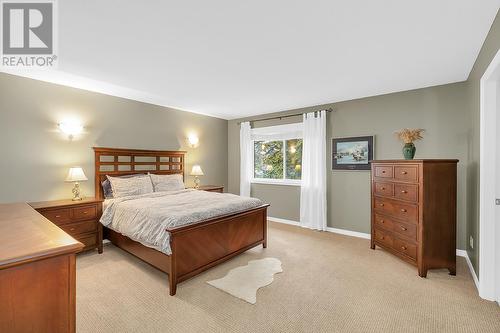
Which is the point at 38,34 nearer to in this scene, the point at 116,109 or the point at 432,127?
the point at 116,109

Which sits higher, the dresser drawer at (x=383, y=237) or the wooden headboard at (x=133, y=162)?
the wooden headboard at (x=133, y=162)

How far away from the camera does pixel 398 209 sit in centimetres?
317

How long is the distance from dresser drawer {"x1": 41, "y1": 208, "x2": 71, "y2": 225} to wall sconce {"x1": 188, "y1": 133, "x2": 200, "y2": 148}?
105 inches

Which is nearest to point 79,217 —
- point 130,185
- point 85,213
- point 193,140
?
point 85,213

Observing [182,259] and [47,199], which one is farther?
[47,199]

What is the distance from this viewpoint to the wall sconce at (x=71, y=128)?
3.49m

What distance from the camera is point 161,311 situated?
2.15 m

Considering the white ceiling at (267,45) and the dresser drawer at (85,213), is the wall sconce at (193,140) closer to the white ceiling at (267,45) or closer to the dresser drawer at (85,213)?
the white ceiling at (267,45)

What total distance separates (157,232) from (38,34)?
223 cm

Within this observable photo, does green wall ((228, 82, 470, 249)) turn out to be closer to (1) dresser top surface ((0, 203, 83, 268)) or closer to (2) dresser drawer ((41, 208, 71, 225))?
(2) dresser drawer ((41, 208, 71, 225))

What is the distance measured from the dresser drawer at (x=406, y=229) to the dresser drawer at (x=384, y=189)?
42 cm

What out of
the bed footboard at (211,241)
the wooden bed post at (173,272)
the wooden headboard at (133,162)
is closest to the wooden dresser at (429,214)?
the bed footboard at (211,241)

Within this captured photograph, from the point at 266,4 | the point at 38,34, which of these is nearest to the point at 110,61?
the point at 38,34

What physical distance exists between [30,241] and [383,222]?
3909 millimetres
